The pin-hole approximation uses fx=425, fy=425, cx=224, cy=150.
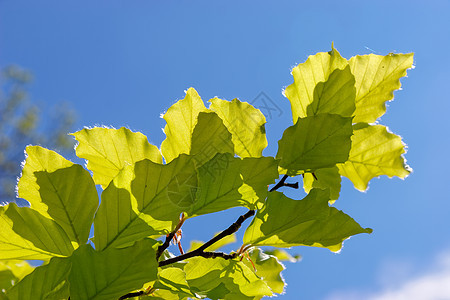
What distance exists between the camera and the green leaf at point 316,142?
23.2 inches

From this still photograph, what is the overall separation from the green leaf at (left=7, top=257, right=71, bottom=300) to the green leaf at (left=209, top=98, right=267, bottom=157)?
0.28m

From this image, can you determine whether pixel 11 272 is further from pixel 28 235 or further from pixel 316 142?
pixel 316 142

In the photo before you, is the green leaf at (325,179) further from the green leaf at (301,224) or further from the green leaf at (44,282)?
the green leaf at (44,282)

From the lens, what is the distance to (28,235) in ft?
1.72

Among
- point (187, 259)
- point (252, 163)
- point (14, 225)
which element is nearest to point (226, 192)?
point (252, 163)

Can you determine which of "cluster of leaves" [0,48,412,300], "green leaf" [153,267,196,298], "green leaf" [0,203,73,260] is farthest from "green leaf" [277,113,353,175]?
"green leaf" [0,203,73,260]

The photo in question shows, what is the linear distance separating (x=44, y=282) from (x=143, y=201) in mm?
146

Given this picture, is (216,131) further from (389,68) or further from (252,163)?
(389,68)

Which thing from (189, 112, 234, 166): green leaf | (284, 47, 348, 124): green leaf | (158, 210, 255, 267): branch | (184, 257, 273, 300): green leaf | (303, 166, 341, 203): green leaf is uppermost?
(284, 47, 348, 124): green leaf

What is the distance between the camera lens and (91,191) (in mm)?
546

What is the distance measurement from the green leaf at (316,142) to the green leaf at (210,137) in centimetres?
10

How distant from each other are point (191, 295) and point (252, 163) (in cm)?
18

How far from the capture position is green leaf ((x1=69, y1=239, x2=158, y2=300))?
469 mm

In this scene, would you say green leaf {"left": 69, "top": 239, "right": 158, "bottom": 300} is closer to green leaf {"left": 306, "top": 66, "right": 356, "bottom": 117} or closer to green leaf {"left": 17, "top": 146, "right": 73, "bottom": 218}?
green leaf {"left": 17, "top": 146, "right": 73, "bottom": 218}
